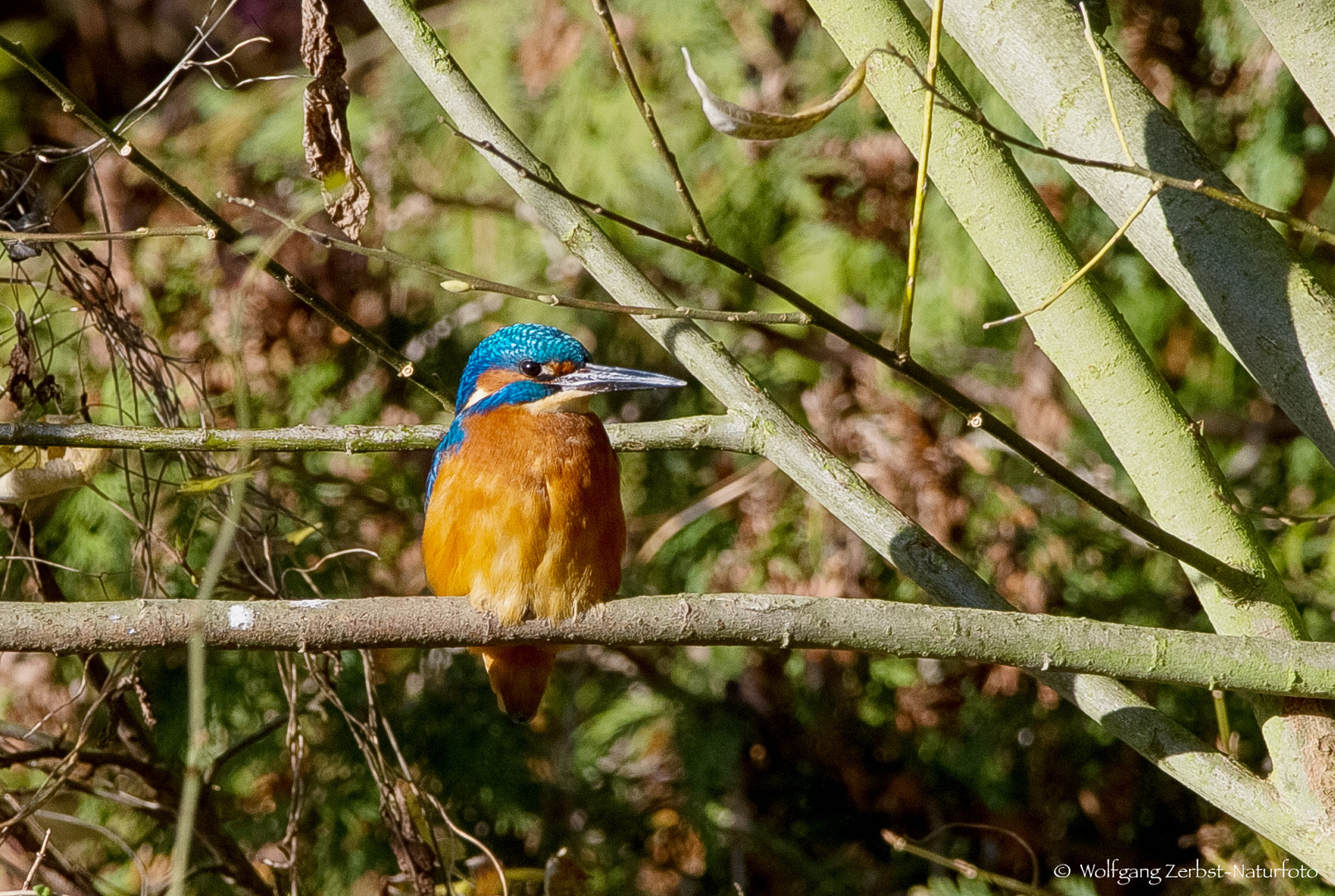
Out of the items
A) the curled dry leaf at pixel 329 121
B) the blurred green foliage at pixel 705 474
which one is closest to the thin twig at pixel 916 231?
the curled dry leaf at pixel 329 121

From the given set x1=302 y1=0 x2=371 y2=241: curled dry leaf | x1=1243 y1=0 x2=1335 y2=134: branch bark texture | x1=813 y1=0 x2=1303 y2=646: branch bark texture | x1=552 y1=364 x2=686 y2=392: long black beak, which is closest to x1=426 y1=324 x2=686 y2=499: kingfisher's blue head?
x1=552 y1=364 x2=686 y2=392: long black beak

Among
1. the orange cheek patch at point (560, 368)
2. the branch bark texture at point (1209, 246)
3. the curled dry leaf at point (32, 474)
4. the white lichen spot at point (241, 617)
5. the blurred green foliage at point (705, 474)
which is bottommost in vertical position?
the blurred green foliage at point (705, 474)

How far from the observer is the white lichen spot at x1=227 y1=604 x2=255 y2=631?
64.4 inches

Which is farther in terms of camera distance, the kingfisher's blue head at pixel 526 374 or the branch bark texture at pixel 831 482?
the kingfisher's blue head at pixel 526 374

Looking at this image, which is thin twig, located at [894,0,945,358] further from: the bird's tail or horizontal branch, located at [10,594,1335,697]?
the bird's tail

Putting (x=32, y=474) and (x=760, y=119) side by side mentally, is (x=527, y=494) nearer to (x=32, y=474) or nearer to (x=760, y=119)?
(x=32, y=474)

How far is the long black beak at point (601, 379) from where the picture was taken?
244cm

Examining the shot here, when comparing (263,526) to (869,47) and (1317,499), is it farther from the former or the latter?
(1317,499)

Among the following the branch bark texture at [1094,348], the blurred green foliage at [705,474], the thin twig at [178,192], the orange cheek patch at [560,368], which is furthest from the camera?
the blurred green foliage at [705,474]

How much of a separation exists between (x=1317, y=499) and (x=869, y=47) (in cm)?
210

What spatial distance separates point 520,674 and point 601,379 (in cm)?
66

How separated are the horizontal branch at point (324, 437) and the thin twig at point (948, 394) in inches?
17.3

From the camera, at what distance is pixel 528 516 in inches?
89.7

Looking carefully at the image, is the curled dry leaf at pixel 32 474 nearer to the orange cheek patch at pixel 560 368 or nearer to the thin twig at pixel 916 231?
the orange cheek patch at pixel 560 368
